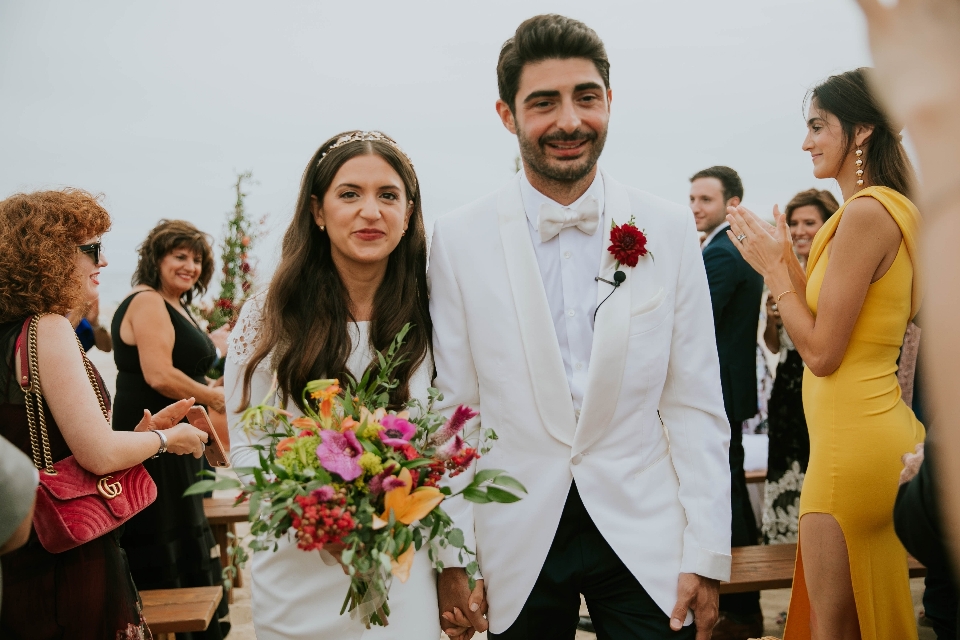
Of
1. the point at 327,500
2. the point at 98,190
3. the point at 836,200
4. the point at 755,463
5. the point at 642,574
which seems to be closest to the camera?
the point at 327,500

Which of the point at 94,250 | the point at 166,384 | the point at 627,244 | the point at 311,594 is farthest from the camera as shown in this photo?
the point at 166,384

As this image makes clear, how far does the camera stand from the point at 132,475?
109 inches

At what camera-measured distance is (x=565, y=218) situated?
2625 millimetres

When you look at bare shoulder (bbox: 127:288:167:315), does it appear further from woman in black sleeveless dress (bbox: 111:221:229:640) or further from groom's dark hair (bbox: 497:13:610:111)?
groom's dark hair (bbox: 497:13:610:111)

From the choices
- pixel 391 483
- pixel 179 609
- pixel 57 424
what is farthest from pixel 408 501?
pixel 179 609

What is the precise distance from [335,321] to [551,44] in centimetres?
116

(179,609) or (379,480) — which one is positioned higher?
(379,480)

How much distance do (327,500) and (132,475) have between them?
51.2 inches

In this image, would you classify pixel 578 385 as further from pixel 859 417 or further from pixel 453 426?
pixel 859 417

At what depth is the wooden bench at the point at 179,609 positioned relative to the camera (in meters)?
3.49

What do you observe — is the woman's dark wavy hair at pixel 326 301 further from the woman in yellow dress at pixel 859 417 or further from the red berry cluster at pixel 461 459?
the woman in yellow dress at pixel 859 417

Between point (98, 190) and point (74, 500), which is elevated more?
point (98, 190)

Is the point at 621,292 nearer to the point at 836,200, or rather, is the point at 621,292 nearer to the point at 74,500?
the point at 74,500

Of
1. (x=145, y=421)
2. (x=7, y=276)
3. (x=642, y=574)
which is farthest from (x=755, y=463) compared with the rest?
(x=7, y=276)
